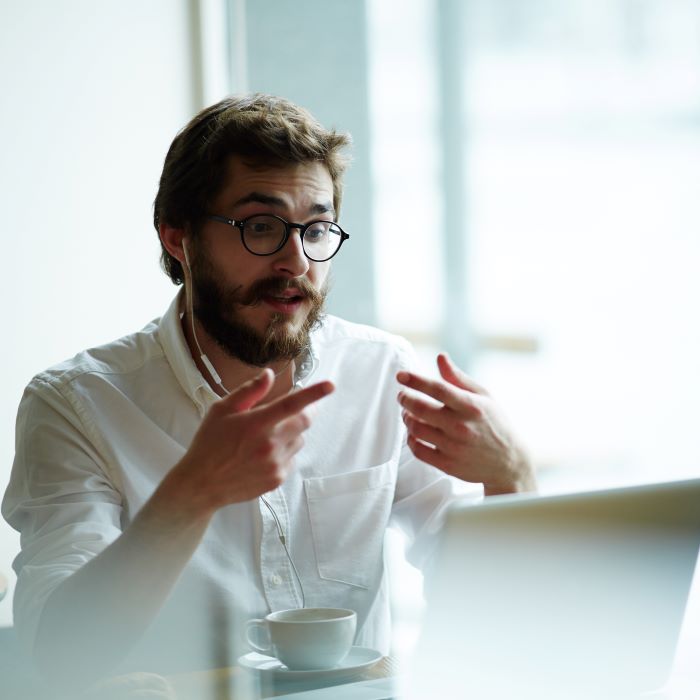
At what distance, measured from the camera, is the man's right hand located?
44.1 inches

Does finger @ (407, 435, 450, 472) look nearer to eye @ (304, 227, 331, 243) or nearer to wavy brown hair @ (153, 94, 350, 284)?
eye @ (304, 227, 331, 243)

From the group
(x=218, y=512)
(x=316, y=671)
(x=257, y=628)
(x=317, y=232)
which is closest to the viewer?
(x=316, y=671)

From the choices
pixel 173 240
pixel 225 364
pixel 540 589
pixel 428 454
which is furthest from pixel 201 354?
pixel 540 589

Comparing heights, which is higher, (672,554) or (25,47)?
(25,47)

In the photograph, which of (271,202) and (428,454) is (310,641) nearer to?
(428,454)

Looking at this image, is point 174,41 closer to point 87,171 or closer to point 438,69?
point 87,171

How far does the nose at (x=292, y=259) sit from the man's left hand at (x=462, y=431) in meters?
0.36

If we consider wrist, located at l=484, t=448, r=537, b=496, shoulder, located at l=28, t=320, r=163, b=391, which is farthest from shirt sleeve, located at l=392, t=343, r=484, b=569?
shoulder, located at l=28, t=320, r=163, b=391

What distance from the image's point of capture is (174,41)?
344 cm

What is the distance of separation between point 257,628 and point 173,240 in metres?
0.90

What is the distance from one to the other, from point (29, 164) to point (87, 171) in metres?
0.21

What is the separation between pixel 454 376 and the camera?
4.57ft

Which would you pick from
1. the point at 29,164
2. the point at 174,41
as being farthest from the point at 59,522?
the point at 174,41

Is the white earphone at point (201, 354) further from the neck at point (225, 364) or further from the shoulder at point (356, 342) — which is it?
the shoulder at point (356, 342)
